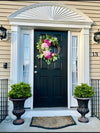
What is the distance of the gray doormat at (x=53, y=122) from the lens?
2.06 m

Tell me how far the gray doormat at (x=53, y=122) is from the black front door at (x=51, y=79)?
1.19 feet

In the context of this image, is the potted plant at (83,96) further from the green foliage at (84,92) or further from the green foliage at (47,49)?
the green foliage at (47,49)

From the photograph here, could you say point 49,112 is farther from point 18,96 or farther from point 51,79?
point 18,96

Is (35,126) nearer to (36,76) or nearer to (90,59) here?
(36,76)

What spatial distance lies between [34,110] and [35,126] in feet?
1.62

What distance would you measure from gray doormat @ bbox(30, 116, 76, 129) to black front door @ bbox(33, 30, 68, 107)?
0.36 m

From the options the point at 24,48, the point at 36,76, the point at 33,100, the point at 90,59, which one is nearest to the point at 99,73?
the point at 90,59

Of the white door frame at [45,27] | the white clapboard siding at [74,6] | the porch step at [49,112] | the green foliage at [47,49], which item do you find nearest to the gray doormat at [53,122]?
the porch step at [49,112]

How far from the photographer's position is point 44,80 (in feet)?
8.77

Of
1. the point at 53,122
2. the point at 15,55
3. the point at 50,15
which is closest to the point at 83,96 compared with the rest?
the point at 53,122

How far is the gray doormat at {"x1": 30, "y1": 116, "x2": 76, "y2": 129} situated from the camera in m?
2.06

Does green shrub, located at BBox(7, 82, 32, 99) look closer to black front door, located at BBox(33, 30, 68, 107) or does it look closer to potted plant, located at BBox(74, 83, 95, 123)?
black front door, located at BBox(33, 30, 68, 107)

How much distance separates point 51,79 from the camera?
2.69 meters

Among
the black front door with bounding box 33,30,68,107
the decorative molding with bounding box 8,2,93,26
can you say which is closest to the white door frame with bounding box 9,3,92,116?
the decorative molding with bounding box 8,2,93,26
